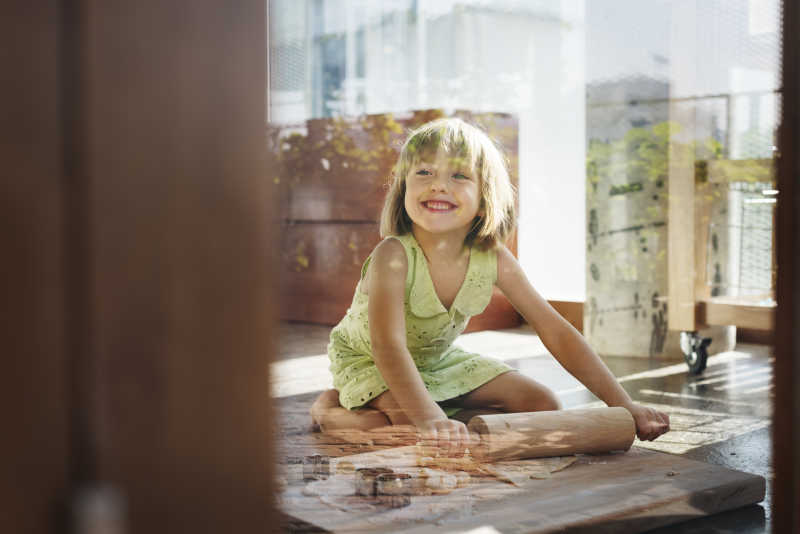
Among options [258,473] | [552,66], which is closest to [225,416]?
[258,473]

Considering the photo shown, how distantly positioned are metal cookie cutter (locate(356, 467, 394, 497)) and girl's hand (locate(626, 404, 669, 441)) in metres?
0.37

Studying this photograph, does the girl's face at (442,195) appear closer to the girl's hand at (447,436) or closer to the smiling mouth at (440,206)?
the smiling mouth at (440,206)

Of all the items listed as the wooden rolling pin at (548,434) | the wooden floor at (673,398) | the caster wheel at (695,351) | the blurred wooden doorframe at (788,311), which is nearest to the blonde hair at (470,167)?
Answer: the wooden floor at (673,398)

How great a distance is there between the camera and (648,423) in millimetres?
1129

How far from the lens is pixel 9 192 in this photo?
1.01ft

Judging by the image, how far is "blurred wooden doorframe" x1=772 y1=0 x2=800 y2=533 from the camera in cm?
50

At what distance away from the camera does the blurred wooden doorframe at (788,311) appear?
1.63 feet

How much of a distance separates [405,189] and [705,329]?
2.92 feet

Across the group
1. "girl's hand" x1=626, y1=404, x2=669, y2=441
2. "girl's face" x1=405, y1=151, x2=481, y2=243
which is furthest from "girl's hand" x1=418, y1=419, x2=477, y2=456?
"girl's face" x1=405, y1=151, x2=481, y2=243

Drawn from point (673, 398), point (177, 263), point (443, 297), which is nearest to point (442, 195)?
point (443, 297)

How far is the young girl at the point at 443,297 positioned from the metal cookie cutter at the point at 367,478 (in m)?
0.31

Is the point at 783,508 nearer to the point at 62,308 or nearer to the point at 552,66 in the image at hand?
the point at 62,308

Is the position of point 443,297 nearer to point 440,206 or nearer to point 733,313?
point 440,206

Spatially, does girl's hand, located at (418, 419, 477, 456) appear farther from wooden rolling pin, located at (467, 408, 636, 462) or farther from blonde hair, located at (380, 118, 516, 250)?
blonde hair, located at (380, 118, 516, 250)
